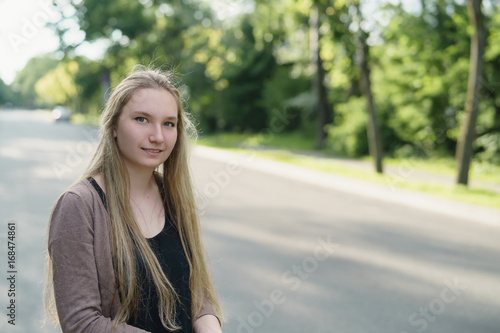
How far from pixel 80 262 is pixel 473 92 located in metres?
12.7

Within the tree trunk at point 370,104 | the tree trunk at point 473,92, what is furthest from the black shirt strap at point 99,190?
the tree trunk at point 370,104

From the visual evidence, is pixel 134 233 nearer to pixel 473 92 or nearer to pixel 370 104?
pixel 473 92

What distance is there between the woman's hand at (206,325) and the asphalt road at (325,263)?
0.49 meters

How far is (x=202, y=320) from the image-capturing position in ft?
6.32

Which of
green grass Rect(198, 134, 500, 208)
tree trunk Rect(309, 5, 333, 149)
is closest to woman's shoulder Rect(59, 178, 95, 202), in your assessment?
green grass Rect(198, 134, 500, 208)

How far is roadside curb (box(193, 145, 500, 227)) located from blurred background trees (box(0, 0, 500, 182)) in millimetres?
2994

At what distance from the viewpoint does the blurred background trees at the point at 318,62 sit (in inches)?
632

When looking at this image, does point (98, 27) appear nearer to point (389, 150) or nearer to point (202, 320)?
point (389, 150)

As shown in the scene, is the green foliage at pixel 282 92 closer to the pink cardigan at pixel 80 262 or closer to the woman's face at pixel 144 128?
the woman's face at pixel 144 128

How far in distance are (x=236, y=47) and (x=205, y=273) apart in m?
32.5

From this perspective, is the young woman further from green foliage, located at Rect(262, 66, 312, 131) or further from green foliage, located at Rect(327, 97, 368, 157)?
green foliage, located at Rect(262, 66, 312, 131)

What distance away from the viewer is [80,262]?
4.98ft

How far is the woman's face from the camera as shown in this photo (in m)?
1.73

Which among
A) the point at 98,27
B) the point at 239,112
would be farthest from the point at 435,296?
the point at 98,27
